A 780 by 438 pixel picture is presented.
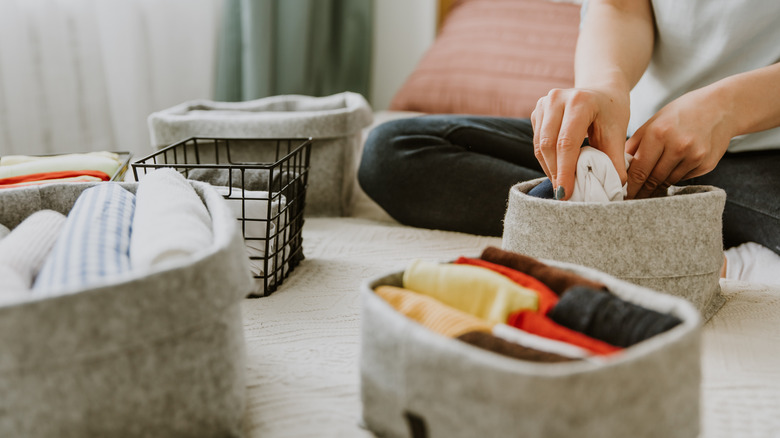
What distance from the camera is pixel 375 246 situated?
3.21 ft

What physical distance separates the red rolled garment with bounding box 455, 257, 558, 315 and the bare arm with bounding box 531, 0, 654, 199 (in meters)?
0.17

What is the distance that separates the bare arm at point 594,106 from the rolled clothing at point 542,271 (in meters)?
0.15

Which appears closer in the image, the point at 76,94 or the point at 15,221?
the point at 15,221

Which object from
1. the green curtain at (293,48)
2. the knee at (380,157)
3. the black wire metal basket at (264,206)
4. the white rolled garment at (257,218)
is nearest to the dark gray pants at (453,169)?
the knee at (380,157)

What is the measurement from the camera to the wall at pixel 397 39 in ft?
6.77

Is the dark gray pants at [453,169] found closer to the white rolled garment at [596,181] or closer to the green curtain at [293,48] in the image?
the white rolled garment at [596,181]

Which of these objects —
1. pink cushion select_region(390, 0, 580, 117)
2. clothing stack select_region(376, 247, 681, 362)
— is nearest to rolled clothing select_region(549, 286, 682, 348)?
clothing stack select_region(376, 247, 681, 362)

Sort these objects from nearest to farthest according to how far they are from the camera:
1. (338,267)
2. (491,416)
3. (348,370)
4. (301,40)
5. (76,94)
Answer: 1. (491,416)
2. (348,370)
3. (338,267)
4. (76,94)
5. (301,40)

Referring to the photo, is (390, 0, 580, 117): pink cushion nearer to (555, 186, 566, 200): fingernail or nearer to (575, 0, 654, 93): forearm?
(575, 0, 654, 93): forearm

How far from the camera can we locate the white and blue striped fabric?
43cm

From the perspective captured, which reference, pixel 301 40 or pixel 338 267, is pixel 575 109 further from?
pixel 301 40

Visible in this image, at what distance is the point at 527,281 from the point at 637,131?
332 mm

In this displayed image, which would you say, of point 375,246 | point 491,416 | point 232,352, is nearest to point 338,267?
point 375,246

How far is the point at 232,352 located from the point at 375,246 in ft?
1.78
